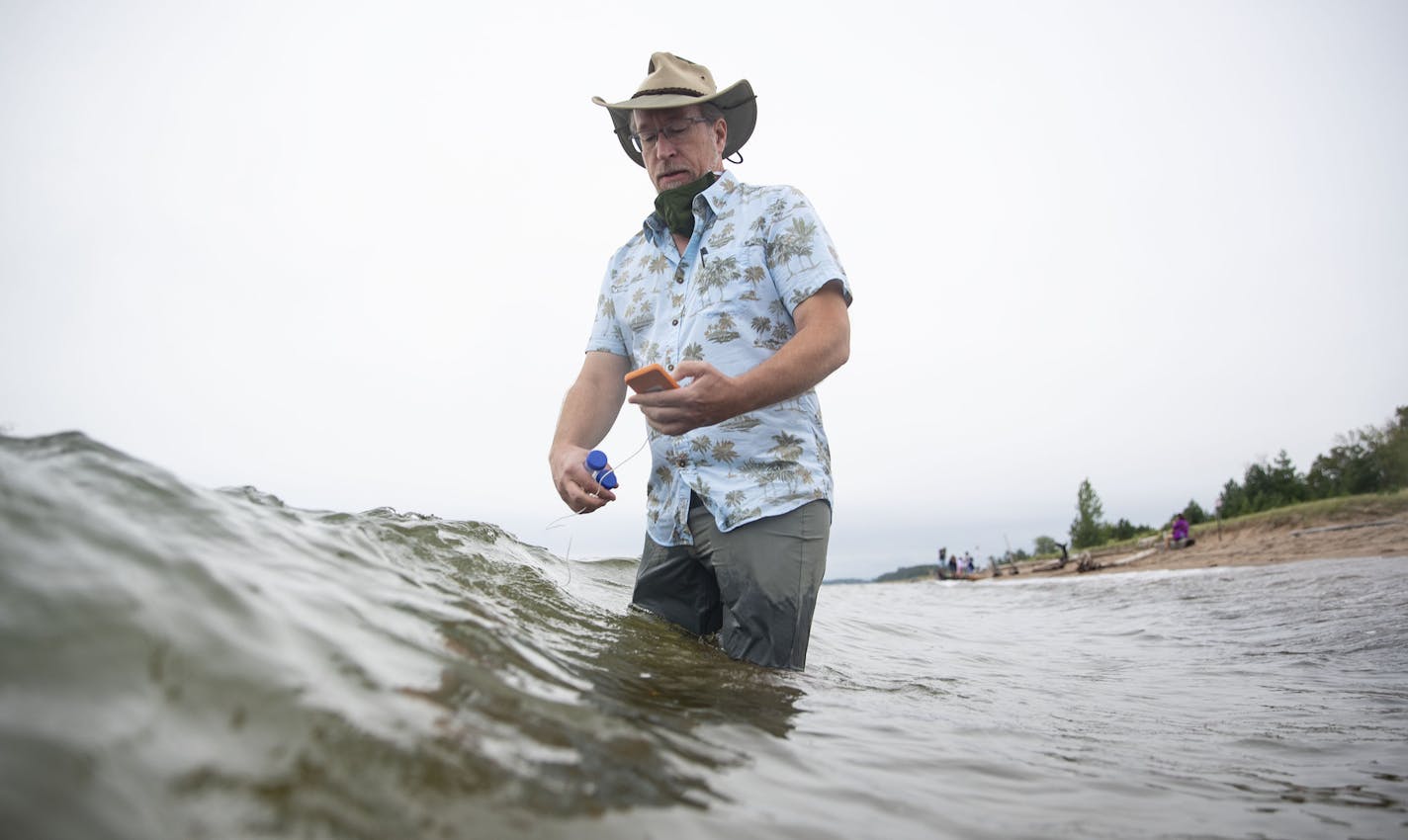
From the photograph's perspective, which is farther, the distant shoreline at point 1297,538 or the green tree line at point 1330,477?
the green tree line at point 1330,477

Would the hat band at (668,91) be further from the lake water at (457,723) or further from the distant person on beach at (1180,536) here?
the distant person on beach at (1180,536)

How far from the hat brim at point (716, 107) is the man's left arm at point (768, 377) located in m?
1.02

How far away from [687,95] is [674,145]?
0.21 meters

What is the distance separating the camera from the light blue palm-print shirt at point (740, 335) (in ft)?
9.18

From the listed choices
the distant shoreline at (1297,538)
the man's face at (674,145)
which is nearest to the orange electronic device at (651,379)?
the man's face at (674,145)

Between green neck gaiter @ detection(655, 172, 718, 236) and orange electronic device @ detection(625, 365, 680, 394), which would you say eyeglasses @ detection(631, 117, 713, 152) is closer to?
green neck gaiter @ detection(655, 172, 718, 236)

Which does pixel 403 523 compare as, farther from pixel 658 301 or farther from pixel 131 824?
pixel 131 824

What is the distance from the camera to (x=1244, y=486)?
137 feet

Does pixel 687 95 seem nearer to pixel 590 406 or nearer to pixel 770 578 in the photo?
pixel 590 406

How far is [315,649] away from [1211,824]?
1675 mm

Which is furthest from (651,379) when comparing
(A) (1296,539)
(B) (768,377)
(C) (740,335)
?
(A) (1296,539)

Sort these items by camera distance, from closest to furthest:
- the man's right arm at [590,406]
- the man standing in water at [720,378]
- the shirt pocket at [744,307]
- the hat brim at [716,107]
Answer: the man standing in water at [720,378], the shirt pocket at [744,307], the hat brim at [716,107], the man's right arm at [590,406]

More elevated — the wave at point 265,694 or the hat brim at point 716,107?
the hat brim at point 716,107

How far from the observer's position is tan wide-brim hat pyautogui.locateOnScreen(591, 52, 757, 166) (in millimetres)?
Result: 3111
